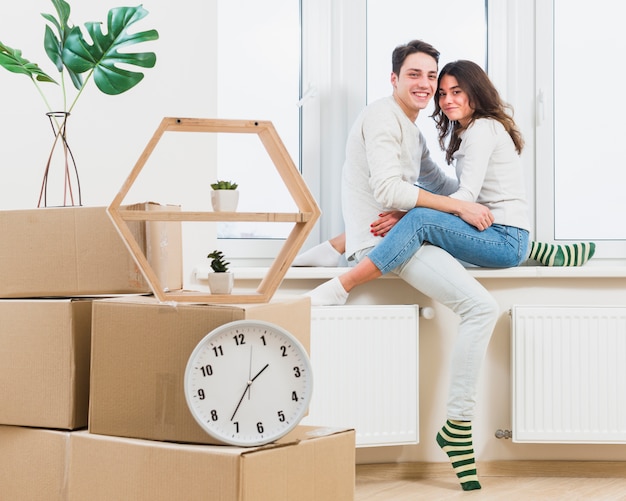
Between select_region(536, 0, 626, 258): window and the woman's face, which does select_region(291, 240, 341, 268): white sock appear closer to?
the woman's face

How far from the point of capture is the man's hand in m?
2.41

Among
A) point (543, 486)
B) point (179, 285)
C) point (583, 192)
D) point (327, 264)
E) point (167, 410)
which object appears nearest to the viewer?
point (167, 410)

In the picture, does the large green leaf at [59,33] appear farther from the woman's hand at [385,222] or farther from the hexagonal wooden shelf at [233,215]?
the woman's hand at [385,222]

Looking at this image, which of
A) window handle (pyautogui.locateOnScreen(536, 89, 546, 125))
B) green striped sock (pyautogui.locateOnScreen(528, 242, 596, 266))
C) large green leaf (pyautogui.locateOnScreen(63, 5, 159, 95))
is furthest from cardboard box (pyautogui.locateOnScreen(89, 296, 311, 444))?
window handle (pyautogui.locateOnScreen(536, 89, 546, 125))

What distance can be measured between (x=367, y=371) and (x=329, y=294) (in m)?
0.26

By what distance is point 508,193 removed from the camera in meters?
2.50

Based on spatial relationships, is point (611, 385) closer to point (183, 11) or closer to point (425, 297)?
point (425, 297)

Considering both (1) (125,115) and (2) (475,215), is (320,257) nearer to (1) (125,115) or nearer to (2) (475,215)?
(2) (475,215)

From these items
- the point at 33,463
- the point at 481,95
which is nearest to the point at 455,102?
the point at 481,95

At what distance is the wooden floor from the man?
0.10m

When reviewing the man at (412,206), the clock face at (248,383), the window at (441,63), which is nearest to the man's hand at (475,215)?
the man at (412,206)

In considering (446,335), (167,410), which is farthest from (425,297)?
(167,410)

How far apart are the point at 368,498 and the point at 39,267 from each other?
47.5 inches

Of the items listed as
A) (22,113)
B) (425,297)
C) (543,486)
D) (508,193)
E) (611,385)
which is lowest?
(543,486)
